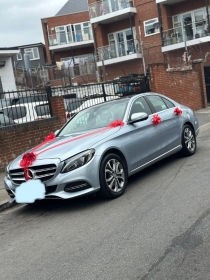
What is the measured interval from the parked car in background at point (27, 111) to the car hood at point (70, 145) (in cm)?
442

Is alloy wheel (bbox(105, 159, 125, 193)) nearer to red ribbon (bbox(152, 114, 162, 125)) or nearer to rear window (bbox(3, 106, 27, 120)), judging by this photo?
red ribbon (bbox(152, 114, 162, 125))

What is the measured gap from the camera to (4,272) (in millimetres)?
3945

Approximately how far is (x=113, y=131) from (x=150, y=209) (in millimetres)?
1570

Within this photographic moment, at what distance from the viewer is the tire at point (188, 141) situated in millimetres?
8039

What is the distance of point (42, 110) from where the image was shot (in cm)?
1140

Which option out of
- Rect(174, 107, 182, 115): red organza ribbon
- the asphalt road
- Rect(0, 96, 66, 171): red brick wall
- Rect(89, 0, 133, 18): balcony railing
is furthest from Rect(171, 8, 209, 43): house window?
the asphalt road

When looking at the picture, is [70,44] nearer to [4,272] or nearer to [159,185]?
[159,185]

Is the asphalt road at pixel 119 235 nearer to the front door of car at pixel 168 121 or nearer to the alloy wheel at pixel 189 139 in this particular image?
the front door of car at pixel 168 121

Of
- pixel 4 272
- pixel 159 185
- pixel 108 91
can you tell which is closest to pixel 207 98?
pixel 108 91

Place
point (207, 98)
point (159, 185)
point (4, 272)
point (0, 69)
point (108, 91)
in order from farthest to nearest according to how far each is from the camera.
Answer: point (0, 69), point (207, 98), point (108, 91), point (159, 185), point (4, 272)

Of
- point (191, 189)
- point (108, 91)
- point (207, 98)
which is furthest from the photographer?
point (207, 98)

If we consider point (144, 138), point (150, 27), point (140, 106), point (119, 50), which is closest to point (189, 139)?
point (140, 106)

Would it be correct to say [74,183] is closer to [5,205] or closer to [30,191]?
[30,191]

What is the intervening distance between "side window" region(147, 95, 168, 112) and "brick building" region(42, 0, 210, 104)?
61.5 feet
